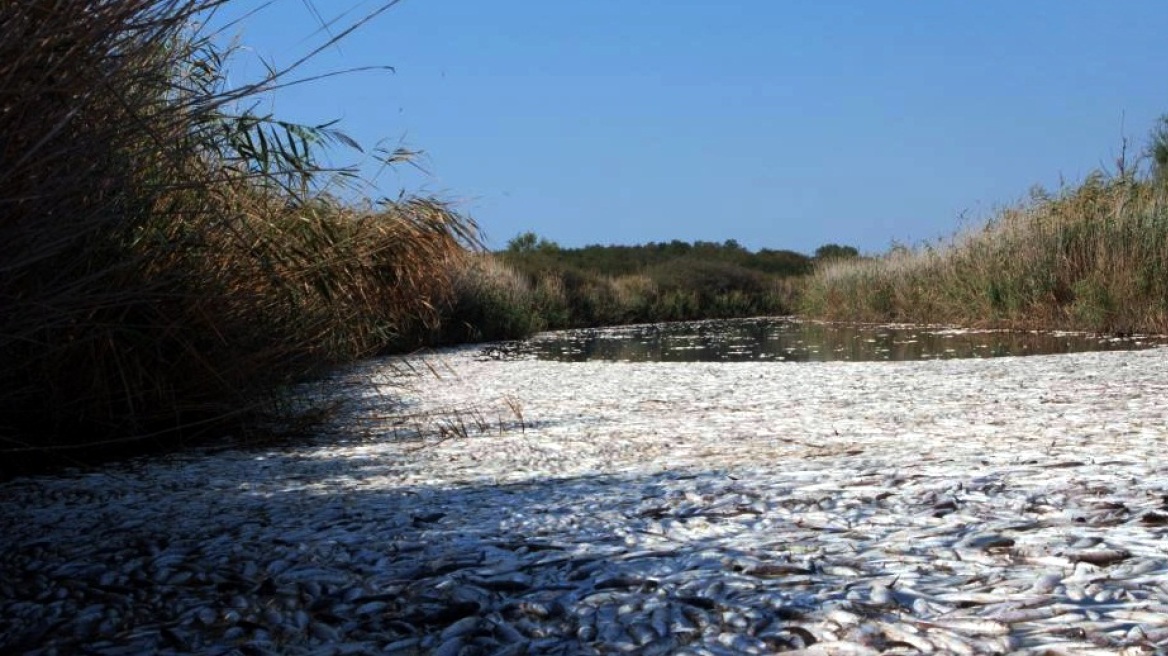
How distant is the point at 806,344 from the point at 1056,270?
337cm

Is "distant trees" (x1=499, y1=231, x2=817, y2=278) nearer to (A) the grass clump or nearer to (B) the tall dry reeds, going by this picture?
(A) the grass clump

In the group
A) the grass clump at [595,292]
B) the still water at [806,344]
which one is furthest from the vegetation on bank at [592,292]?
the still water at [806,344]

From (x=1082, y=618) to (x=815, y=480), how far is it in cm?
114

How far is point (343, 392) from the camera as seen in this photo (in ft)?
21.6

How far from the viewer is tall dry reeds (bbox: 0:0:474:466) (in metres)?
1.92

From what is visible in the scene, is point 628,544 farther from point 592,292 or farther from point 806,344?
point 592,292

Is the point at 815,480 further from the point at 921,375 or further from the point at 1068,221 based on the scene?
the point at 1068,221

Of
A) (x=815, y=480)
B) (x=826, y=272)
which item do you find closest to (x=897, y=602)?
(x=815, y=480)

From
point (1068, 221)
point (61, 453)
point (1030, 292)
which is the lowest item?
point (61, 453)

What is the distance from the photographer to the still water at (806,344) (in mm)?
Result: 9609

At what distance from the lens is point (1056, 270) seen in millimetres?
12438

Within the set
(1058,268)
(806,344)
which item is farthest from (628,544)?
(1058,268)

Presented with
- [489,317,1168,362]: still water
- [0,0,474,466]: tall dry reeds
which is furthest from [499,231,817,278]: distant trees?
[0,0,474,466]: tall dry reeds

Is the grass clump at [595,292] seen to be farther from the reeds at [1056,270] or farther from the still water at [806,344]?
the reeds at [1056,270]
